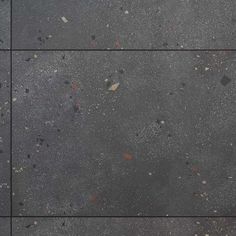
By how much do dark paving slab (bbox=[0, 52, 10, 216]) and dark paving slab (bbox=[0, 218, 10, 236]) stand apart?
0.06 metres

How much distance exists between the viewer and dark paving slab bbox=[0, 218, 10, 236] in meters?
3.61

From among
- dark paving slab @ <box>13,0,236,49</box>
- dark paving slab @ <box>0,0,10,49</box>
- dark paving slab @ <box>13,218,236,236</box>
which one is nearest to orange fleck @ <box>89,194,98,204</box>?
dark paving slab @ <box>13,218,236,236</box>

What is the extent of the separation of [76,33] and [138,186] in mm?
1581

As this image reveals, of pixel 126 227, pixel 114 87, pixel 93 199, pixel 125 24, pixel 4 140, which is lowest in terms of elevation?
pixel 126 227

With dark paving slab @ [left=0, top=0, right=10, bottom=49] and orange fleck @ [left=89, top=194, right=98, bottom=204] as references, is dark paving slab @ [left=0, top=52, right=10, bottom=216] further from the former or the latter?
orange fleck @ [left=89, top=194, right=98, bottom=204]

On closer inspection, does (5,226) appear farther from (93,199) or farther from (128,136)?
(128,136)

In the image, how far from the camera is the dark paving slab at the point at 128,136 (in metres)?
3.58

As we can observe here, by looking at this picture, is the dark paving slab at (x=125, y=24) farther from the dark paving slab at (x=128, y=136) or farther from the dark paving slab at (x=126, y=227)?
the dark paving slab at (x=126, y=227)

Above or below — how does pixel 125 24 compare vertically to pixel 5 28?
above

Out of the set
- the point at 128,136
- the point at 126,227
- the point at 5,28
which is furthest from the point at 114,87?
the point at 126,227

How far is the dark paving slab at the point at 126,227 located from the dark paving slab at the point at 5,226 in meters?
0.06

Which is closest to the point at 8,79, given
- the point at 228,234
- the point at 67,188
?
the point at 67,188

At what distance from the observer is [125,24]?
11.9 ft

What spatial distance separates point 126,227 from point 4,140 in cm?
143
